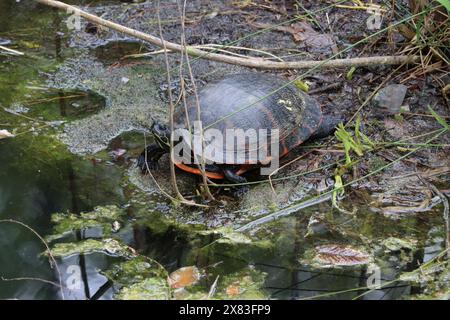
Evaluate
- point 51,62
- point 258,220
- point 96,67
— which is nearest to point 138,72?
point 96,67

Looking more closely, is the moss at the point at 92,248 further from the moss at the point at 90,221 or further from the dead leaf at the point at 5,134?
the dead leaf at the point at 5,134

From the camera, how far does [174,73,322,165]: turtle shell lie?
3.36 meters

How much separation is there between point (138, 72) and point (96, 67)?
1.18 ft

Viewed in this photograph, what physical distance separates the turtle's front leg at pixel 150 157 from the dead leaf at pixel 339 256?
45.4 inches

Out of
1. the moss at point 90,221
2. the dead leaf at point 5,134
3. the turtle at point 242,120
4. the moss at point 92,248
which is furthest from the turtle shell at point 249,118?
the dead leaf at point 5,134

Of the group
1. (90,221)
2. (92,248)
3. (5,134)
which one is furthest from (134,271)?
(5,134)

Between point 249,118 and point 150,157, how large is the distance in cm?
66

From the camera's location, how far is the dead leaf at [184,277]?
2.77 meters

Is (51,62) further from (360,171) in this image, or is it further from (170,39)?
(360,171)

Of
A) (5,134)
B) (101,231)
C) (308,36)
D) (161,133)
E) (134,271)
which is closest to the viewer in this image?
(134,271)

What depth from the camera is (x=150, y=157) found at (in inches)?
141

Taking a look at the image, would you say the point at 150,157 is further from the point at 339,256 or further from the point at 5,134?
the point at 339,256

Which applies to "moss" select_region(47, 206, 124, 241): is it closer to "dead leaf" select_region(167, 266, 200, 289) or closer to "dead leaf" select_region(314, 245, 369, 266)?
"dead leaf" select_region(167, 266, 200, 289)
